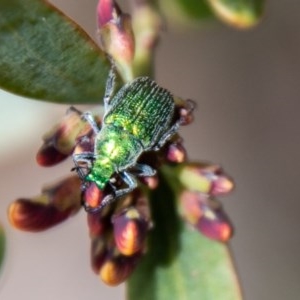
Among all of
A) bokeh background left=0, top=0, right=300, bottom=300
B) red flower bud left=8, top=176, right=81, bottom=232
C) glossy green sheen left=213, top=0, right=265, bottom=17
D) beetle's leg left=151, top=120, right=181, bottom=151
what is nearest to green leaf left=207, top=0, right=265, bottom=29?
glossy green sheen left=213, top=0, right=265, bottom=17

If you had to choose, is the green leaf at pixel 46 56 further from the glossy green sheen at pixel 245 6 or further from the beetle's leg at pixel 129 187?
the glossy green sheen at pixel 245 6

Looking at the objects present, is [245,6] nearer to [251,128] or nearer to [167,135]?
[167,135]

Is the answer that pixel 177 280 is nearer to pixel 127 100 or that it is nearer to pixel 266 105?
pixel 127 100

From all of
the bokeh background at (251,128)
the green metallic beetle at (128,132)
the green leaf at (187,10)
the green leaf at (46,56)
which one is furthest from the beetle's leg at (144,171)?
the bokeh background at (251,128)

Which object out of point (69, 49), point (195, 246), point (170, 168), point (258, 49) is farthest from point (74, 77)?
point (258, 49)

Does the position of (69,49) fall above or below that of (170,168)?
above

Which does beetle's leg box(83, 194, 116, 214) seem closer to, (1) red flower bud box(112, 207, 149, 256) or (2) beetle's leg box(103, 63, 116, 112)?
(1) red flower bud box(112, 207, 149, 256)

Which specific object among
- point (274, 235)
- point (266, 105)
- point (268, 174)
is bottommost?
point (274, 235)
